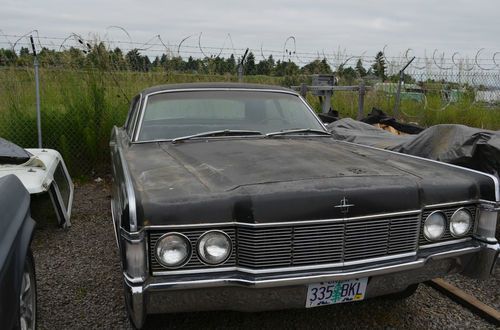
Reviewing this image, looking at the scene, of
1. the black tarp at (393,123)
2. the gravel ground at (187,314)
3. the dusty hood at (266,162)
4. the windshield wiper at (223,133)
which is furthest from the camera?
the black tarp at (393,123)

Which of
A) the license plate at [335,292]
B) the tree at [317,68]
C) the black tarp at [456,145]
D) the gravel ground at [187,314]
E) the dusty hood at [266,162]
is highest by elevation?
the tree at [317,68]

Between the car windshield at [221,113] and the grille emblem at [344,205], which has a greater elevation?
the car windshield at [221,113]

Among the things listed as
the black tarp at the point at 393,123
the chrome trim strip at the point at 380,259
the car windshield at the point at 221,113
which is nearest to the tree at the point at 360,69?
the black tarp at the point at 393,123

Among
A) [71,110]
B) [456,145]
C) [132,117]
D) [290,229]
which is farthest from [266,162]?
[71,110]

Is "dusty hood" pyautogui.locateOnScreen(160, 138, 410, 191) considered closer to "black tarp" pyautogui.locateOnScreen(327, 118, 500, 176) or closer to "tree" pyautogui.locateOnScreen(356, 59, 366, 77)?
"black tarp" pyautogui.locateOnScreen(327, 118, 500, 176)

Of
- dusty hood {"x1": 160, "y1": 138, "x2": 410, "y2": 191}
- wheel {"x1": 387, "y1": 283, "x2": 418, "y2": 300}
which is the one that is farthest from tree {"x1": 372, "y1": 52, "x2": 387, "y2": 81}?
wheel {"x1": 387, "y1": 283, "x2": 418, "y2": 300}

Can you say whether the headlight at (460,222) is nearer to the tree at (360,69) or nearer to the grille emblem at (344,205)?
the grille emblem at (344,205)

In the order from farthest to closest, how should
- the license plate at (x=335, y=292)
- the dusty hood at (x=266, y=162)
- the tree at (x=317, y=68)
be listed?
the tree at (x=317, y=68)
the dusty hood at (x=266, y=162)
the license plate at (x=335, y=292)

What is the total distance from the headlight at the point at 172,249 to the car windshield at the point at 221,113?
5.32ft

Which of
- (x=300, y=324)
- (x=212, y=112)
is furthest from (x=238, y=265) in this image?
(x=212, y=112)

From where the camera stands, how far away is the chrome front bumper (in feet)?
7.04

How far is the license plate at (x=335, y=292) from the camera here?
7.59 feet

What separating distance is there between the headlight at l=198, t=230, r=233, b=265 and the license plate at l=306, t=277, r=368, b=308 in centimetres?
48

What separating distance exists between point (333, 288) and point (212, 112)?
7.00 ft
